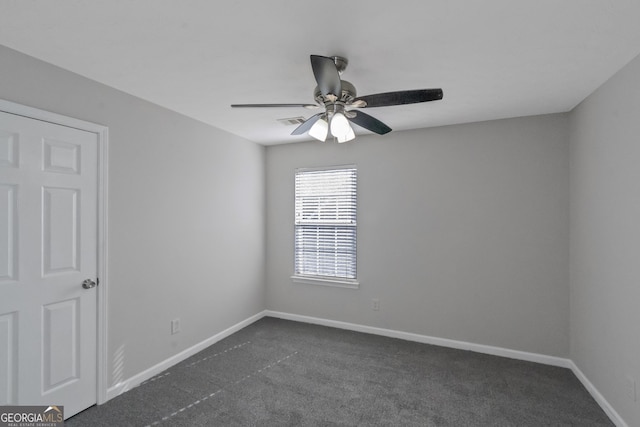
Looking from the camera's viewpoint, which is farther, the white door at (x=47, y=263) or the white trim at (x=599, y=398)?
the white trim at (x=599, y=398)

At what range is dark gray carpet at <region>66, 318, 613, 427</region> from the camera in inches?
89.4

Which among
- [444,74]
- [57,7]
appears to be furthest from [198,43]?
[444,74]

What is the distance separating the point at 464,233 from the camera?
3453mm

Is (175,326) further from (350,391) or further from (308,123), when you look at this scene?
Answer: (308,123)

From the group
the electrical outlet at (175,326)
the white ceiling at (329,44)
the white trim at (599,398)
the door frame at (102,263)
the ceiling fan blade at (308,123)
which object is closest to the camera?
the white ceiling at (329,44)

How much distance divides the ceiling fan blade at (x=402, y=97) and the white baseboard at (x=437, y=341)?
277 centimetres

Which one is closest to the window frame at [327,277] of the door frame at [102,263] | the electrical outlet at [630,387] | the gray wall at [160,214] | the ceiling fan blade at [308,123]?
the gray wall at [160,214]

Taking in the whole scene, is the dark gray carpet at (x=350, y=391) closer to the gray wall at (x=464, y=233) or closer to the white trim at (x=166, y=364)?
the white trim at (x=166, y=364)

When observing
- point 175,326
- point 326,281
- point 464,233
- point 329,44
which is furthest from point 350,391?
point 329,44

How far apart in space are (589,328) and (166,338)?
3.78 metres

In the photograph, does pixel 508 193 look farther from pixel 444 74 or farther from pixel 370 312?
pixel 370 312

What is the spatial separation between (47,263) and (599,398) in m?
4.20

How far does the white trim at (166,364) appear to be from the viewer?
2.55 metres

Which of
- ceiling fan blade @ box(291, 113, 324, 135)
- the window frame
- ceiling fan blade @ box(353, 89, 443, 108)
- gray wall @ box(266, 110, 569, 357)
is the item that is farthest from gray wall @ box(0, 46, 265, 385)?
ceiling fan blade @ box(353, 89, 443, 108)
